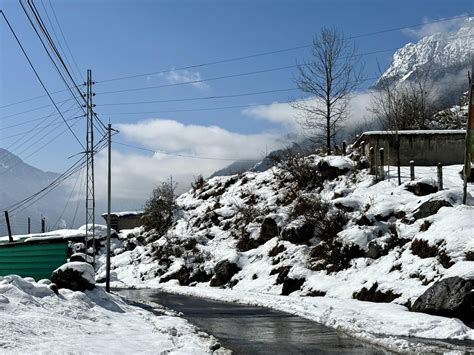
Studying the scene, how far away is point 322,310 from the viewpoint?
59.4 ft

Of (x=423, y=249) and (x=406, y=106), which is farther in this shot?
(x=406, y=106)

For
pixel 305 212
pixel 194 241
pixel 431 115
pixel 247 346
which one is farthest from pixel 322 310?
pixel 431 115

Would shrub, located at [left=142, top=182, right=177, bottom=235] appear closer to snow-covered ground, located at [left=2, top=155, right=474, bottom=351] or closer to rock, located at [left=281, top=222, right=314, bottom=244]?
snow-covered ground, located at [left=2, top=155, right=474, bottom=351]

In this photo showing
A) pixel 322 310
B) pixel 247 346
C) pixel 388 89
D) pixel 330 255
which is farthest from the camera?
pixel 388 89

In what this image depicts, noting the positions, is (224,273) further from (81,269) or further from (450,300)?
(450,300)

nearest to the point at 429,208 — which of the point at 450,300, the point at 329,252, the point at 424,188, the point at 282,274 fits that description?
the point at 424,188

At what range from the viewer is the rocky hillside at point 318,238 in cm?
2091

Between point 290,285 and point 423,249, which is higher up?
point 423,249

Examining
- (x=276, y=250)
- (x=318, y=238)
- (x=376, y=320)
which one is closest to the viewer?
(x=376, y=320)

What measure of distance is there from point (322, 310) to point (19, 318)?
9913 millimetres

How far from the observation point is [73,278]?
64.5ft

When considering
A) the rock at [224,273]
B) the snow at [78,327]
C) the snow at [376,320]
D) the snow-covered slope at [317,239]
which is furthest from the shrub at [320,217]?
the snow at [78,327]

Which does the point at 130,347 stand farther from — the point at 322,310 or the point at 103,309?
the point at 322,310

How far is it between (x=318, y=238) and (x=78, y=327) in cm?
1874
